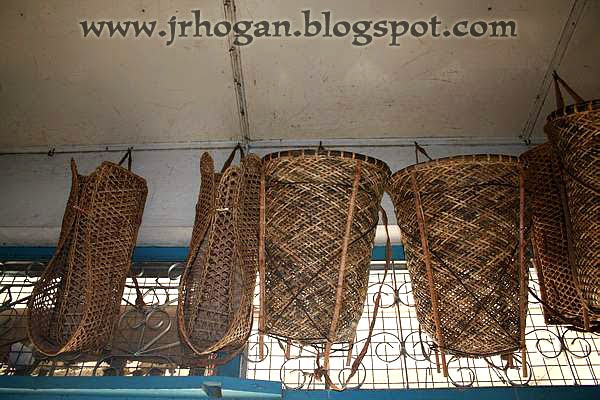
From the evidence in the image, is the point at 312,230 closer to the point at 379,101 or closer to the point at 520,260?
the point at 520,260

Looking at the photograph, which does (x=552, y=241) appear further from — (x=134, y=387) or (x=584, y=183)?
(x=134, y=387)

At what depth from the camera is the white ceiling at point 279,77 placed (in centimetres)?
127

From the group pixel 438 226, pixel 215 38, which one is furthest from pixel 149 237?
pixel 438 226

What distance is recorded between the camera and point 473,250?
3.08 ft

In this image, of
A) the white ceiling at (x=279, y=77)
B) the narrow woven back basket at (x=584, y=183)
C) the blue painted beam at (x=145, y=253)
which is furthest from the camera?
the blue painted beam at (x=145, y=253)

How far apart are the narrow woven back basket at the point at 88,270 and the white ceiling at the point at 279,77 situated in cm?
40

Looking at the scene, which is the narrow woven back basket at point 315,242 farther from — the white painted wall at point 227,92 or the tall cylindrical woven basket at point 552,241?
the white painted wall at point 227,92

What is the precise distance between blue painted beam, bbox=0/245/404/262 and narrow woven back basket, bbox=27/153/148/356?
0.30 meters

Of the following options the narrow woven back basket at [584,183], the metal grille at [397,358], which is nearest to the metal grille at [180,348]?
the metal grille at [397,358]

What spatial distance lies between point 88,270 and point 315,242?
521 millimetres

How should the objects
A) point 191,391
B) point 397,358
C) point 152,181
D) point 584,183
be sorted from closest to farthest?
point 584,183 → point 191,391 → point 397,358 → point 152,181

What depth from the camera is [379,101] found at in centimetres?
148

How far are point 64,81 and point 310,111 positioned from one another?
29.3 inches

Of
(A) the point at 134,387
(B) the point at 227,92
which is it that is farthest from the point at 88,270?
(B) the point at 227,92
